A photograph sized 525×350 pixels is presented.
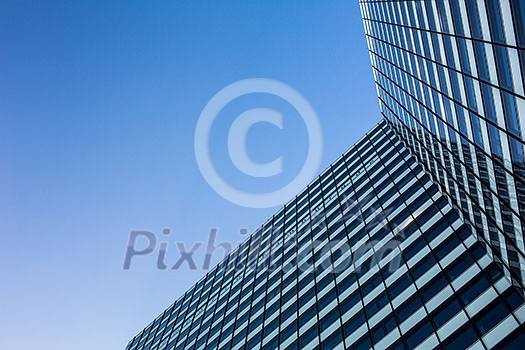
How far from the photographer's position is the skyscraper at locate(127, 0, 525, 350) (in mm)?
21172

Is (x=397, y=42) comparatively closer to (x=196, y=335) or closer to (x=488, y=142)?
(x=488, y=142)

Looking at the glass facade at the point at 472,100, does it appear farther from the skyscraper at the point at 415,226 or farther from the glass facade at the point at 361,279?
the glass facade at the point at 361,279

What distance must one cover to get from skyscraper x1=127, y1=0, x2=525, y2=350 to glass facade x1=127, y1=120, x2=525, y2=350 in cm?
12

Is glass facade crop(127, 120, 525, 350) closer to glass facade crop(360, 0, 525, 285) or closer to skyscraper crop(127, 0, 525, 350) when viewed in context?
skyscraper crop(127, 0, 525, 350)

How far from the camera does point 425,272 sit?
30.9 meters

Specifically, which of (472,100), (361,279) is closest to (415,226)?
(361,279)

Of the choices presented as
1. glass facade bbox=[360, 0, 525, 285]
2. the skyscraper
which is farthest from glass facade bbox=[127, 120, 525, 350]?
glass facade bbox=[360, 0, 525, 285]

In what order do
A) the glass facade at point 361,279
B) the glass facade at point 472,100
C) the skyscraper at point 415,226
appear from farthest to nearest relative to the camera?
the glass facade at point 361,279
the skyscraper at point 415,226
the glass facade at point 472,100

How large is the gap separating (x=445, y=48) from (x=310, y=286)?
23916 millimetres

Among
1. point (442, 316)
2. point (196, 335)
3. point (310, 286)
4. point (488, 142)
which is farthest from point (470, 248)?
point (196, 335)

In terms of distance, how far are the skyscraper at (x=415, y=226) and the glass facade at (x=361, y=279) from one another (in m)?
0.12

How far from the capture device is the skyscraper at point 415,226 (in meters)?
21.2

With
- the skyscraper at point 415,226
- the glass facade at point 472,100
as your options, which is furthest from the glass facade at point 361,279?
the glass facade at point 472,100

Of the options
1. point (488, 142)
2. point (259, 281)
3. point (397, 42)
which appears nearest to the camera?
point (488, 142)
